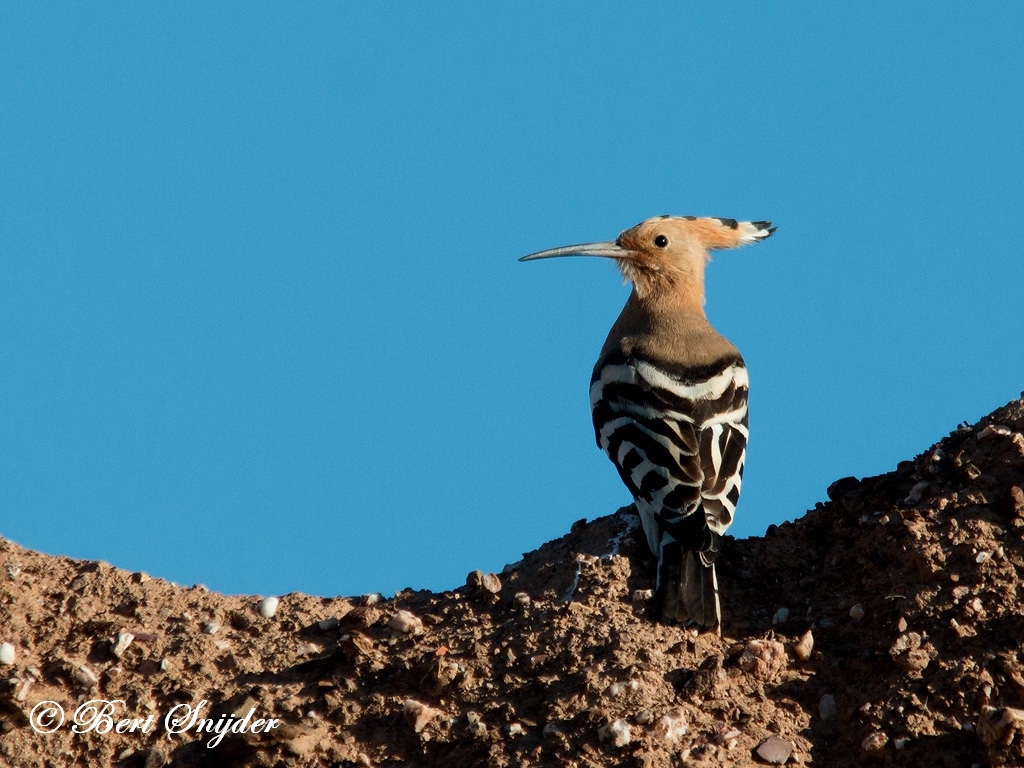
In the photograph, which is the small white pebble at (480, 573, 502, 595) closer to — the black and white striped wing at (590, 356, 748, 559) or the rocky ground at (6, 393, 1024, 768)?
the rocky ground at (6, 393, 1024, 768)

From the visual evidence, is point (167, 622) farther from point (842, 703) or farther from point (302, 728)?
point (842, 703)

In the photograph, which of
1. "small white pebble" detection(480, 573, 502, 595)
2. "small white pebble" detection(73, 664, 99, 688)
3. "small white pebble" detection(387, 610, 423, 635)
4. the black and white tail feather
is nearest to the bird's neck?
the black and white tail feather

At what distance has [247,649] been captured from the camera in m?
3.67

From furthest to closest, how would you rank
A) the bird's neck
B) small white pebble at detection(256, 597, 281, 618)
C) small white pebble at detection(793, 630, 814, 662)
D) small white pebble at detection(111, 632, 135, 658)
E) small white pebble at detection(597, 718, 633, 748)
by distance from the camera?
1. the bird's neck
2. small white pebble at detection(256, 597, 281, 618)
3. small white pebble at detection(111, 632, 135, 658)
4. small white pebble at detection(793, 630, 814, 662)
5. small white pebble at detection(597, 718, 633, 748)

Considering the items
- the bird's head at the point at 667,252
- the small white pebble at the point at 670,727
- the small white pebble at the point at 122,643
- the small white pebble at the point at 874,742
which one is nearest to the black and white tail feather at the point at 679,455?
the small white pebble at the point at 670,727

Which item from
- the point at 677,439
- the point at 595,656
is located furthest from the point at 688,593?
the point at 677,439

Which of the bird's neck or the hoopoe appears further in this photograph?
the bird's neck

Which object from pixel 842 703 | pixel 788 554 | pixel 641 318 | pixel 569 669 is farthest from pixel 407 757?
pixel 641 318

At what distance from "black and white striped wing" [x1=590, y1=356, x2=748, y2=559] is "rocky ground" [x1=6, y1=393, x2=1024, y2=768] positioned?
16cm

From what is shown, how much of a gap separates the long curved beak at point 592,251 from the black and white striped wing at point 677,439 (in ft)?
2.94

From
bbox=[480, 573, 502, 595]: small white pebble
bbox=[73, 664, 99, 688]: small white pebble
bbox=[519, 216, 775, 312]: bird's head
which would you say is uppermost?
bbox=[519, 216, 775, 312]: bird's head

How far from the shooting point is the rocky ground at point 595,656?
3162 millimetres

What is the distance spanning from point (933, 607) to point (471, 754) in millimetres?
1231

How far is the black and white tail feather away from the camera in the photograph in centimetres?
359
